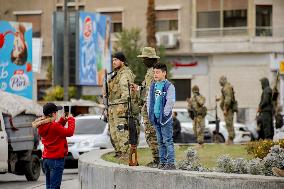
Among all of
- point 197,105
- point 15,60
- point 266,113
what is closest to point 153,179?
point 266,113

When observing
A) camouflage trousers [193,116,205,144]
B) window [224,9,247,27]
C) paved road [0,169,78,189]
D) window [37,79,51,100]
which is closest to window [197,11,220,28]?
window [224,9,247,27]

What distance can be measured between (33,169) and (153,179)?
988cm

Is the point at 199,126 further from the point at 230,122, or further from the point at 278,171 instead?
the point at 278,171

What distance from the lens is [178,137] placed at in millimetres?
32781

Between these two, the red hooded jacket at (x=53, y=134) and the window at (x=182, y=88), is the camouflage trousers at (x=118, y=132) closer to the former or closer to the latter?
the red hooded jacket at (x=53, y=134)

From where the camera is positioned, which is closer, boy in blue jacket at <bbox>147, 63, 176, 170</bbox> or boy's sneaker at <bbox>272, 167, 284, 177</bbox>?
boy's sneaker at <bbox>272, 167, 284, 177</bbox>

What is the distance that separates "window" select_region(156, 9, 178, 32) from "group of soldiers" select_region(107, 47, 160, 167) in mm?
40464

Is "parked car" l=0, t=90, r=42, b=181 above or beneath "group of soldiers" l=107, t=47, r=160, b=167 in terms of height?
beneath

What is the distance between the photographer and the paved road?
20.4 metres

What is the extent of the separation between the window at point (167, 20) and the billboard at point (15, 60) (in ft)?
67.1

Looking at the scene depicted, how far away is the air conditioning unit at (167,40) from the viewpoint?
5516 cm

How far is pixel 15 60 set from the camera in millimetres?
36062

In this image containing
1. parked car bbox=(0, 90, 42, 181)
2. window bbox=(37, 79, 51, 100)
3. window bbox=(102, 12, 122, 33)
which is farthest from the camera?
window bbox=(37, 79, 51, 100)

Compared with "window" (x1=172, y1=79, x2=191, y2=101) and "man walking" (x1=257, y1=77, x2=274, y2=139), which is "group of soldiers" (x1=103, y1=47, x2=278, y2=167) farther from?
"window" (x1=172, y1=79, x2=191, y2=101)
